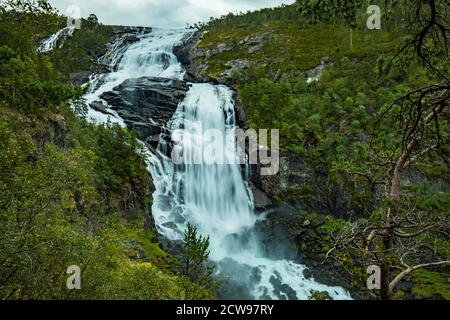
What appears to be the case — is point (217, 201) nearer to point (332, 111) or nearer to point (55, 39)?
point (332, 111)

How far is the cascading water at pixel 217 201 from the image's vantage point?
2312 centimetres

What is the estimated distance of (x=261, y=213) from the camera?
29984 millimetres

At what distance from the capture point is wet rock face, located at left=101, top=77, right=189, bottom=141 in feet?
112

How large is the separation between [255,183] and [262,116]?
8.81 m

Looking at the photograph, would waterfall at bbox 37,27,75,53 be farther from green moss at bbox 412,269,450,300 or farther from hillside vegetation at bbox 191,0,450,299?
green moss at bbox 412,269,450,300

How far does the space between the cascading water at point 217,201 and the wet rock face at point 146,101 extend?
1.10 m

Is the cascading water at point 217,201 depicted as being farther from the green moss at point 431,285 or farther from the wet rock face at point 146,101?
the green moss at point 431,285

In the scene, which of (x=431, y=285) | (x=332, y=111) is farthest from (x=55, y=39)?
(x=431, y=285)

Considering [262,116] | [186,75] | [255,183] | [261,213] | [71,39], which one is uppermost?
[71,39]

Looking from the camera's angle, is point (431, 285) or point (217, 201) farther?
point (217, 201)

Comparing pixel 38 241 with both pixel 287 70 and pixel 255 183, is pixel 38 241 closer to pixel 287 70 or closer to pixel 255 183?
pixel 255 183

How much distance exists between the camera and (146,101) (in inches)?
1511

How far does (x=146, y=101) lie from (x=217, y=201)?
47.3 ft
